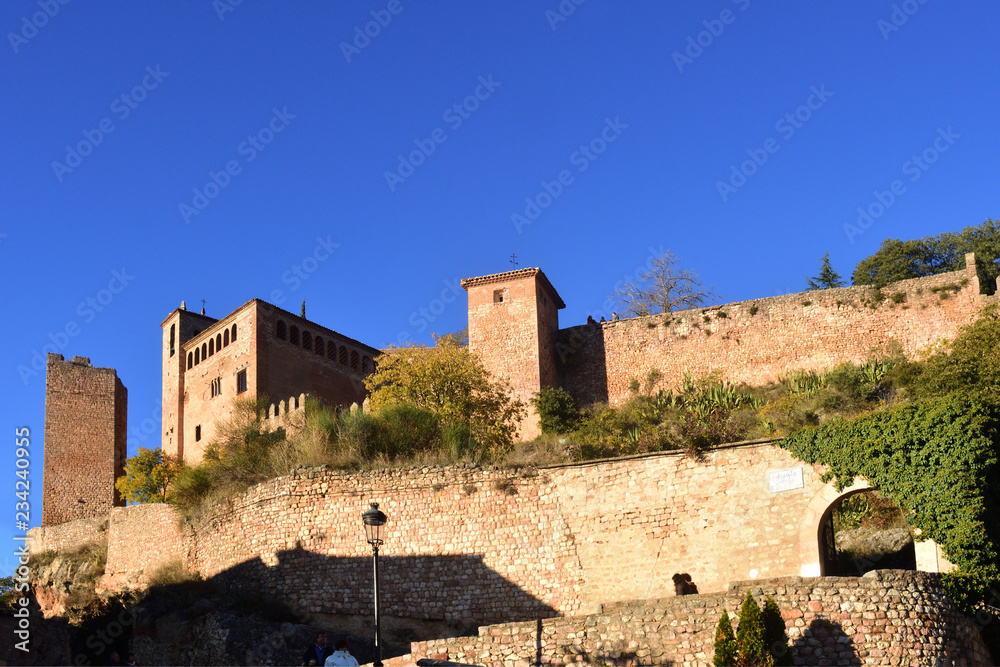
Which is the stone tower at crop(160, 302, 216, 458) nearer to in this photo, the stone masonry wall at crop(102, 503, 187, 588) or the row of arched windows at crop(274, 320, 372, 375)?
the row of arched windows at crop(274, 320, 372, 375)

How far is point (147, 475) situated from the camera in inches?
1521

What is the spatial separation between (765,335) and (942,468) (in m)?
15.6

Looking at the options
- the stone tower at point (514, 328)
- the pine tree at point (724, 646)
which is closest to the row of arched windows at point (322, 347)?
the stone tower at point (514, 328)

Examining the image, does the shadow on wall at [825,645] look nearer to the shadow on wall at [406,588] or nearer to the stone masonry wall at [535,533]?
the stone masonry wall at [535,533]

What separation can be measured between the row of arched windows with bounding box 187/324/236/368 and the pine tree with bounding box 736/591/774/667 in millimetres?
26933

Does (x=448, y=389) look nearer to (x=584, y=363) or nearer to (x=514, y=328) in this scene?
(x=514, y=328)

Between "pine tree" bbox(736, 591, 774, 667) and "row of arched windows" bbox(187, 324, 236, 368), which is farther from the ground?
"row of arched windows" bbox(187, 324, 236, 368)

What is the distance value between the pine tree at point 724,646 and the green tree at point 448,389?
1296 cm

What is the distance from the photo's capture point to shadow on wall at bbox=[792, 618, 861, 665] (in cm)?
1462

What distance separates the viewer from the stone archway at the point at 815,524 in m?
17.4

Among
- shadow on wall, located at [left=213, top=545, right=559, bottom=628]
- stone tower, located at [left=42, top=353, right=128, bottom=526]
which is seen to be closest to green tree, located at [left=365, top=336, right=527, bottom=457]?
shadow on wall, located at [left=213, top=545, right=559, bottom=628]

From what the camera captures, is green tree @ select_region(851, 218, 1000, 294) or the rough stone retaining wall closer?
the rough stone retaining wall

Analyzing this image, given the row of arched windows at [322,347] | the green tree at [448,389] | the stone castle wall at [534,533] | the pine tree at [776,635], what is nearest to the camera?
the pine tree at [776,635]

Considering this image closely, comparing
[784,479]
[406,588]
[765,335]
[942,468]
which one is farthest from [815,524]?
[765,335]
